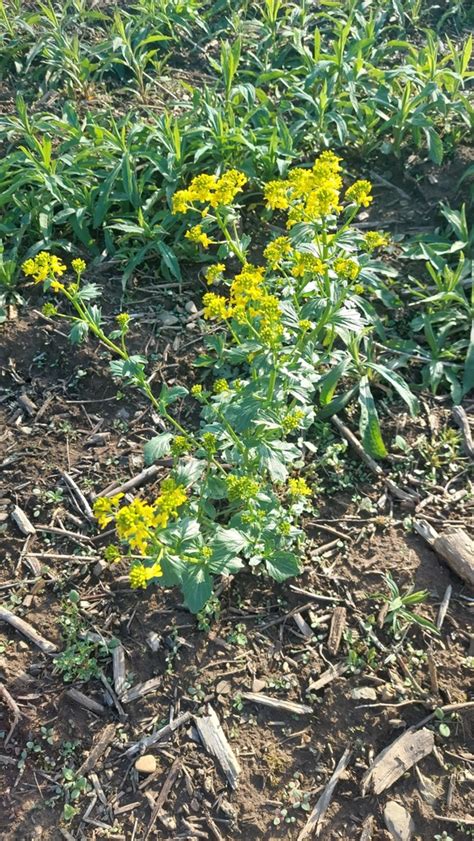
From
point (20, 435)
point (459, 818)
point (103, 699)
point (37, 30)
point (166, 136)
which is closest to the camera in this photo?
point (459, 818)

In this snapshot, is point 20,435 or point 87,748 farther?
point 20,435

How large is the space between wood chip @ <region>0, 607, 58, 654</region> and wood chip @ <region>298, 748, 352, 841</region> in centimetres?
117

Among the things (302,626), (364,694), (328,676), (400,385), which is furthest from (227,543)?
(400,385)

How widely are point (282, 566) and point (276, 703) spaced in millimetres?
515

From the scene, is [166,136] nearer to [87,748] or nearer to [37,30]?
[37,30]

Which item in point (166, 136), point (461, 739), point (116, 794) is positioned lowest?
point (116, 794)

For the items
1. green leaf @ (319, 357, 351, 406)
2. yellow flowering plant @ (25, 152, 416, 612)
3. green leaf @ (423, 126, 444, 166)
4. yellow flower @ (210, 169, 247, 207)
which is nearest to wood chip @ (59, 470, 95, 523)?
yellow flowering plant @ (25, 152, 416, 612)

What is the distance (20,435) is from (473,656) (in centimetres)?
235

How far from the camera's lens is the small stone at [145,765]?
2482 millimetres

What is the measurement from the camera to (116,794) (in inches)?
96.9

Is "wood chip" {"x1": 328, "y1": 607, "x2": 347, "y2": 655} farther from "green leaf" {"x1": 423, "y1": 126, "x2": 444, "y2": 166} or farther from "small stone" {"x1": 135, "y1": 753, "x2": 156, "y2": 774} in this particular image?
"green leaf" {"x1": 423, "y1": 126, "x2": 444, "y2": 166}

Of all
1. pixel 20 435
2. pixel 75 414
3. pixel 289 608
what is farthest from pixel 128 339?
pixel 289 608

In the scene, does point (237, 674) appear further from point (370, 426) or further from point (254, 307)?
point (254, 307)

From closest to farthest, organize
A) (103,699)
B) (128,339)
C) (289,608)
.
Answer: (103,699) → (289,608) → (128,339)
